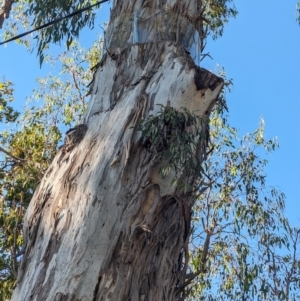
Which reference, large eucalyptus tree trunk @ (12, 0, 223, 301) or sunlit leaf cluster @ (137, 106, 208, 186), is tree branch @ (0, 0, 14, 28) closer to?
large eucalyptus tree trunk @ (12, 0, 223, 301)

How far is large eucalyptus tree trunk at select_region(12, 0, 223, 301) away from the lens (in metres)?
2.80

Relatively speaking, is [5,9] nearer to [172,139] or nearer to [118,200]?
[172,139]

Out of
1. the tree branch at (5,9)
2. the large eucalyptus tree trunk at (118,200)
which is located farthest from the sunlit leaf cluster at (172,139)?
the tree branch at (5,9)

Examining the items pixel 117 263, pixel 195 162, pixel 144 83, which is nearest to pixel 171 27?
pixel 144 83

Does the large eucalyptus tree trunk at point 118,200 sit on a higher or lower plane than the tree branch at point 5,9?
lower

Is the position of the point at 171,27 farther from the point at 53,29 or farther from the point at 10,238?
the point at 10,238

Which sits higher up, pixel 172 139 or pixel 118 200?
pixel 172 139

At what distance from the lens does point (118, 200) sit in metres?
2.99

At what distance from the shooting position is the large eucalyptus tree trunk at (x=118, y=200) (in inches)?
110

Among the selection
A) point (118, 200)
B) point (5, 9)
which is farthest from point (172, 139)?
point (5, 9)

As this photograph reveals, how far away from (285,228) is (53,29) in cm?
313

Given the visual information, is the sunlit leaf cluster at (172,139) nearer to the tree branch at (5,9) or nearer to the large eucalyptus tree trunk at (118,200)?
the large eucalyptus tree trunk at (118,200)

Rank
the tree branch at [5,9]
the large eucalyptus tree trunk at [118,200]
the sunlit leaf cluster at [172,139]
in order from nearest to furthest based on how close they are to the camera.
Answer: the large eucalyptus tree trunk at [118,200]
the sunlit leaf cluster at [172,139]
the tree branch at [5,9]

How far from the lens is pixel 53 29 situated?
5.23m
